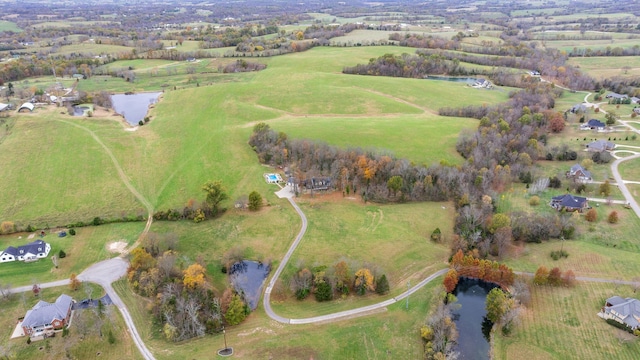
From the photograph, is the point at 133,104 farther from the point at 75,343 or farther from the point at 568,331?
the point at 568,331

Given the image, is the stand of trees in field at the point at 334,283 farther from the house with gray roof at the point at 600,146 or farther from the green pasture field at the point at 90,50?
the green pasture field at the point at 90,50

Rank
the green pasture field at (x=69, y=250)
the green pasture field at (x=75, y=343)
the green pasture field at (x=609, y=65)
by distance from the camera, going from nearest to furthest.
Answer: the green pasture field at (x=75, y=343) < the green pasture field at (x=69, y=250) < the green pasture field at (x=609, y=65)

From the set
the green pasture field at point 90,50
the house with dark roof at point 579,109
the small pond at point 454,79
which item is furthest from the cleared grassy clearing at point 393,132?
the green pasture field at point 90,50

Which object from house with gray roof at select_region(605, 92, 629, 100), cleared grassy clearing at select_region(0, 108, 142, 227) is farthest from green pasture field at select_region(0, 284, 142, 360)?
house with gray roof at select_region(605, 92, 629, 100)

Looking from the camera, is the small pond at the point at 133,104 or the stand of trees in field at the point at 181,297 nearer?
the stand of trees in field at the point at 181,297

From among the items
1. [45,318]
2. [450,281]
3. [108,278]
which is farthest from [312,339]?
[45,318]

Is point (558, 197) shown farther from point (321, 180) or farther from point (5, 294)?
point (5, 294)

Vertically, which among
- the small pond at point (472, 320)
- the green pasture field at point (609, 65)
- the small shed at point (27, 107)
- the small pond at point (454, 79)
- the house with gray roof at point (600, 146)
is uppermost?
the green pasture field at point (609, 65)
